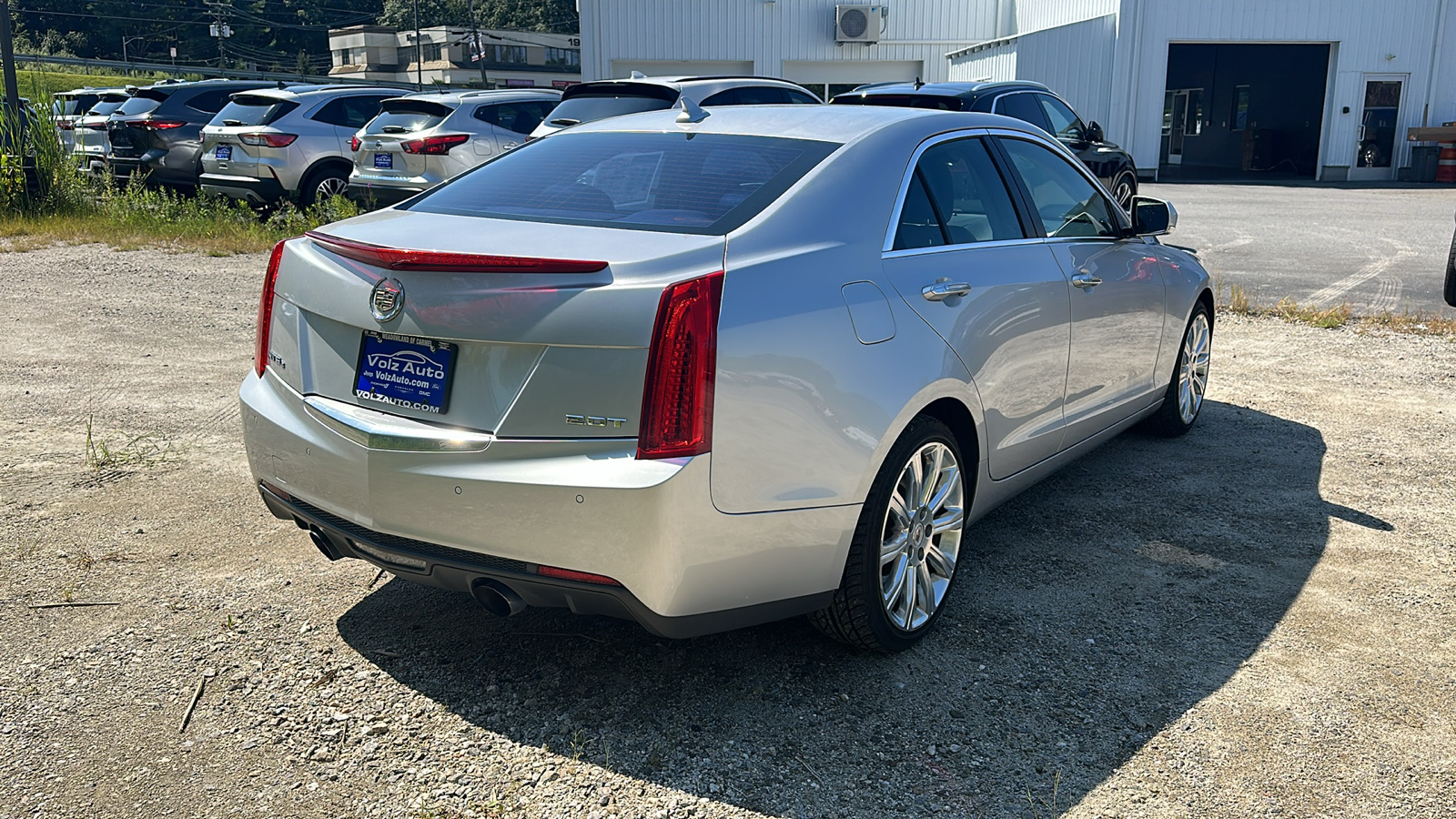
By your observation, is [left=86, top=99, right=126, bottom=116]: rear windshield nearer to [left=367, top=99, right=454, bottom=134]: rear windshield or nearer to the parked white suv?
[left=367, top=99, right=454, bottom=134]: rear windshield

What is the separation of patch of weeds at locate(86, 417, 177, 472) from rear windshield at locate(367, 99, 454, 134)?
24.3 ft

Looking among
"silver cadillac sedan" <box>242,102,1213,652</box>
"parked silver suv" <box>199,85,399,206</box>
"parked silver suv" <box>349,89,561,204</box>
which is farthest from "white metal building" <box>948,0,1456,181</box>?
"silver cadillac sedan" <box>242,102,1213,652</box>

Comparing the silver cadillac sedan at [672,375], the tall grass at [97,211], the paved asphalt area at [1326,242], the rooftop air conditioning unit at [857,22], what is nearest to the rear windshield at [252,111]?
the tall grass at [97,211]

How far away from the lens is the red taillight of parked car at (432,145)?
12.3m

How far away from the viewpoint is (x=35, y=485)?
16.2 ft

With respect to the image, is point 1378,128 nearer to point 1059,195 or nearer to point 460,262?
point 1059,195

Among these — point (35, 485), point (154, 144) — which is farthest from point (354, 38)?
point (35, 485)

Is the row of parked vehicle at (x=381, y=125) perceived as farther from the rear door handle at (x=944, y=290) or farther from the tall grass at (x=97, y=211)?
the rear door handle at (x=944, y=290)

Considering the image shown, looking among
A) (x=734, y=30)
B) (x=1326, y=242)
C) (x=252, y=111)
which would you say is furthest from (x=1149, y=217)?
(x=734, y=30)

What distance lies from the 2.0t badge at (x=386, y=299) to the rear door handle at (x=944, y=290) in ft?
4.86

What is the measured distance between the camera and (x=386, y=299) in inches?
122

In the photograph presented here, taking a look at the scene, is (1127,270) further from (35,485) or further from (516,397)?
(35,485)

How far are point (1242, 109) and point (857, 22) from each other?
1123 centimetres

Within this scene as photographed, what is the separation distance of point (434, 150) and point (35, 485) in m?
7.94
